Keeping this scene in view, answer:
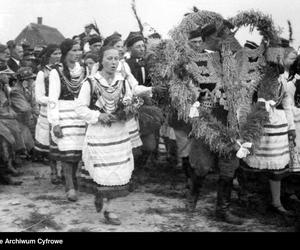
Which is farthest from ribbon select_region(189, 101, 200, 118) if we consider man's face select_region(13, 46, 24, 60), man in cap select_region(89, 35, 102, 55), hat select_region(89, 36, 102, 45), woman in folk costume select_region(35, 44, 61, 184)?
man's face select_region(13, 46, 24, 60)

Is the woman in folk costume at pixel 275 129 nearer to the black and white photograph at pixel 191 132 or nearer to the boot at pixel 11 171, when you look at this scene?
the black and white photograph at pixel 191 132

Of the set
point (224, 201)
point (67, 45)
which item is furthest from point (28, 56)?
point (224, 201)

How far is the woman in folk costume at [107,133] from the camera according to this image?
18.0ft

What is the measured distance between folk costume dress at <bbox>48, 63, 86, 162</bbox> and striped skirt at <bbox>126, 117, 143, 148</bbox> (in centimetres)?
73

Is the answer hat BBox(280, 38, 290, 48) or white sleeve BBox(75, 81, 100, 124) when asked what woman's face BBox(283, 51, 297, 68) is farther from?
white sleeve BBox(75, 81, 100, 124)

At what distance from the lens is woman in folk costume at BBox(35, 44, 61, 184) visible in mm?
7477

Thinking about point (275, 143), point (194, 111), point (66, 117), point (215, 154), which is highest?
point (194, 111)

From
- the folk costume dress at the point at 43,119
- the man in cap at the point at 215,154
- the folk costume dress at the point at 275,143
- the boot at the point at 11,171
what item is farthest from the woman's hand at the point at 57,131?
the folk costume dress at the point at 275,143

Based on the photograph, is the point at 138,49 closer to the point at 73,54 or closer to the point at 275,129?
the point at 73,54

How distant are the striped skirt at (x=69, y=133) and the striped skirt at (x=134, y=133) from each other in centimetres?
76

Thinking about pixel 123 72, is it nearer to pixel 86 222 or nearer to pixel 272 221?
pixel 86 222

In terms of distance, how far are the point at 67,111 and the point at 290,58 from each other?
311 cm

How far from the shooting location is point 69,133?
21.9 feet

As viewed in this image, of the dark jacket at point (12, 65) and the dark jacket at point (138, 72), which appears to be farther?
the dark jacket at point (12, 65)
